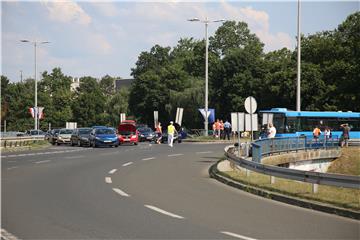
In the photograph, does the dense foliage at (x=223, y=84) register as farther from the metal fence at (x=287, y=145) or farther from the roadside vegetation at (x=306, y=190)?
the roadside vegetation at (x=306, y=190)

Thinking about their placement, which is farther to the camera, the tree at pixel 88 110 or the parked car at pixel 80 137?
the tree at pixel 88 110

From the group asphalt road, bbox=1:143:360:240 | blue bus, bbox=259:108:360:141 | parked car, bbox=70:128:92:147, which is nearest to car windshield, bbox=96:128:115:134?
parked car, bbox=70:128:92:147

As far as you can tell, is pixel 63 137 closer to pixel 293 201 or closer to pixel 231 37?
pixel 293 201

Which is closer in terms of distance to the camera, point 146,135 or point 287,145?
point 287,145

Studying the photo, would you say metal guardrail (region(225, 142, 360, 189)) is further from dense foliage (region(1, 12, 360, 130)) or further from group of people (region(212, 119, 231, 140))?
dense foliage (region(1, 12, 360, 130))

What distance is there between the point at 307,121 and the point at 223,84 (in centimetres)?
3642

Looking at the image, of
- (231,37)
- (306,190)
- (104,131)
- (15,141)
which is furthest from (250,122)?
(231,37)

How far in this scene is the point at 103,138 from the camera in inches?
1564

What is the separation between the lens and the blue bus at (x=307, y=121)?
139ft

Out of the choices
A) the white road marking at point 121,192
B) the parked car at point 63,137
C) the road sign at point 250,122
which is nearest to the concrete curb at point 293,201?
the white road marking at point 121,192

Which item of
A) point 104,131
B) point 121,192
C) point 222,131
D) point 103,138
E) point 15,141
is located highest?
point 104,131

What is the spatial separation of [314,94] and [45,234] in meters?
57.8

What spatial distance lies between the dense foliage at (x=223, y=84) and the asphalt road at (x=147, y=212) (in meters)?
35.0

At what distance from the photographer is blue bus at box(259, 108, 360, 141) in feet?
139
